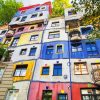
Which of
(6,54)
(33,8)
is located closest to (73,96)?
(6,54)

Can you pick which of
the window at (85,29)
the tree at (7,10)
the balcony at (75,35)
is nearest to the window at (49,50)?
the balcony at (75,35)

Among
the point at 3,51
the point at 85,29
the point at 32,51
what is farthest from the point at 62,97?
the point at 3,51

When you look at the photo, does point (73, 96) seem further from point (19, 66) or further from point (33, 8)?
point (33, 8)

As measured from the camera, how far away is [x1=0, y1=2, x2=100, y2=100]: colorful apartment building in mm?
16531

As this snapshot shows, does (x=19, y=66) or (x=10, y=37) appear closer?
(x=19, y=66)

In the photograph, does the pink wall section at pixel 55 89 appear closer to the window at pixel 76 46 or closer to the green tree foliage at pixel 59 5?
the window at pixel 76 46

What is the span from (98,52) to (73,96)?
6.34 meters

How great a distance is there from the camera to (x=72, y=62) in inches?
746

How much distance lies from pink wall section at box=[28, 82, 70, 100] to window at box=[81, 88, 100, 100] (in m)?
1.50

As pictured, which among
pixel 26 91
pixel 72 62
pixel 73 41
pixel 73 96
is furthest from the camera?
pixel 73 41

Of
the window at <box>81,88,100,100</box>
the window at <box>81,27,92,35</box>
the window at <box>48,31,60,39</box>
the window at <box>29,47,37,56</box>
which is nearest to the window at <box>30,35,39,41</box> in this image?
the window at <box>48,31,60,39</box>

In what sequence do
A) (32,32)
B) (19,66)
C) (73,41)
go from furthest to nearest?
(32,32) → (73,41) → (19,66)

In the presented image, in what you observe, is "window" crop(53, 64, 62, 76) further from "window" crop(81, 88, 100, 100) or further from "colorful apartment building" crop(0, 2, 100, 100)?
"window" crop(81, 88, 100, 100)

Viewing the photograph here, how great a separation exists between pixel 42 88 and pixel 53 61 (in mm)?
3712
